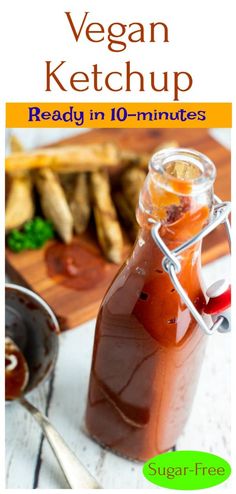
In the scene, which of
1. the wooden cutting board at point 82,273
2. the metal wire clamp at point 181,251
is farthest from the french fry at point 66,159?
the metal wire clamp at point 181,251

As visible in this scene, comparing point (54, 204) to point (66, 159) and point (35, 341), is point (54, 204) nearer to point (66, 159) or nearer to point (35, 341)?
point (66, 159)

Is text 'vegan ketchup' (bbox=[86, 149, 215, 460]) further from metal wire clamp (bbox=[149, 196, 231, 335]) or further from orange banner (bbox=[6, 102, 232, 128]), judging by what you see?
orange banner (bbox=[6, 102, 232, 128])

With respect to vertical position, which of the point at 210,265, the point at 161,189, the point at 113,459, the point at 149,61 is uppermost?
the point at 149,61

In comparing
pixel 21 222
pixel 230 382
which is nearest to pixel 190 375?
pixel 230 382

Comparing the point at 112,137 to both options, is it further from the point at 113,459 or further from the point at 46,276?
the point at 113,459

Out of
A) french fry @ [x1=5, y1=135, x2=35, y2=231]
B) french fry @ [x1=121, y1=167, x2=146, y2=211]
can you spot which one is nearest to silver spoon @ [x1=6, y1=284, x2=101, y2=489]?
french fry @ [x1=5, y1=135, x2=35, y2=231]

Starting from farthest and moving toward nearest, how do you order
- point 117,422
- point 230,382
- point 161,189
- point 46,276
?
point 46,276 → point 230,382 → point 117,422 → point 161,189
